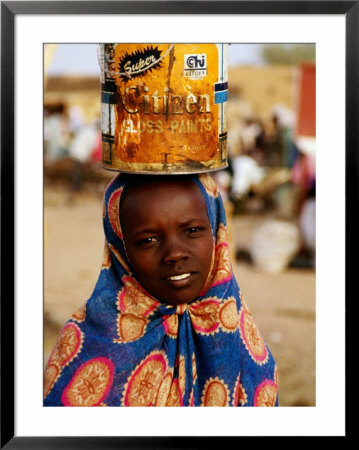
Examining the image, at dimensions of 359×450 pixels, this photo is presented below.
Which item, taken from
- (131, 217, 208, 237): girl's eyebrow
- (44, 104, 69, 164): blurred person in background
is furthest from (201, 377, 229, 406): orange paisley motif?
(44, 104, 69, 164): blurred person in background

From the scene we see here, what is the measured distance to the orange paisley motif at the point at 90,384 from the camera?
175 inches

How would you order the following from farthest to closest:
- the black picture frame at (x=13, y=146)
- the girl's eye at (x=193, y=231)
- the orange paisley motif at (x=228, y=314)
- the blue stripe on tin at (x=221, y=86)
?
the orange paisley motif at (x=228, y=314), the girl's eye at (x=193, y=231), the blue stripe on tin at (x=221, y=86), the black picture frame at (x=13, y=146)

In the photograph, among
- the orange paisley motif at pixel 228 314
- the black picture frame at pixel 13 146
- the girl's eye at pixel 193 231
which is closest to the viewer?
the black picture frame at pixel 13 146

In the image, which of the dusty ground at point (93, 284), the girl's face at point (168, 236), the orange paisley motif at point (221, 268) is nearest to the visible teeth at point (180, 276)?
the girl's face at point (168, 236)

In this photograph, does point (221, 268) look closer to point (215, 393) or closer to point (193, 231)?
point (193, 231)

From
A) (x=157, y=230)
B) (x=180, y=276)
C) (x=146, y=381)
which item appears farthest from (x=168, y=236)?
(x=146, y=381)

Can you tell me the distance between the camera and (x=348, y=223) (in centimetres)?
427

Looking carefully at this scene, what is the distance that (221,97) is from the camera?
14.2 ft

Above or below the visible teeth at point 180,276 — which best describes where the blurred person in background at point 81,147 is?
above

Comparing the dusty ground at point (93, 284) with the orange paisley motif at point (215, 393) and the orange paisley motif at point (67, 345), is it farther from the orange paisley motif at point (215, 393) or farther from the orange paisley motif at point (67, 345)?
the orange paisley motif at point (215, 393)

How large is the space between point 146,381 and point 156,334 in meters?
0.18

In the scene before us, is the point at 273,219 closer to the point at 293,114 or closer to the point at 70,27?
the point at 293,114

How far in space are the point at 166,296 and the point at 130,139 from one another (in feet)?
2.00

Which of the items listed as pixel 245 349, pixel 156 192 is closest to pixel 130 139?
pixel 156 192
